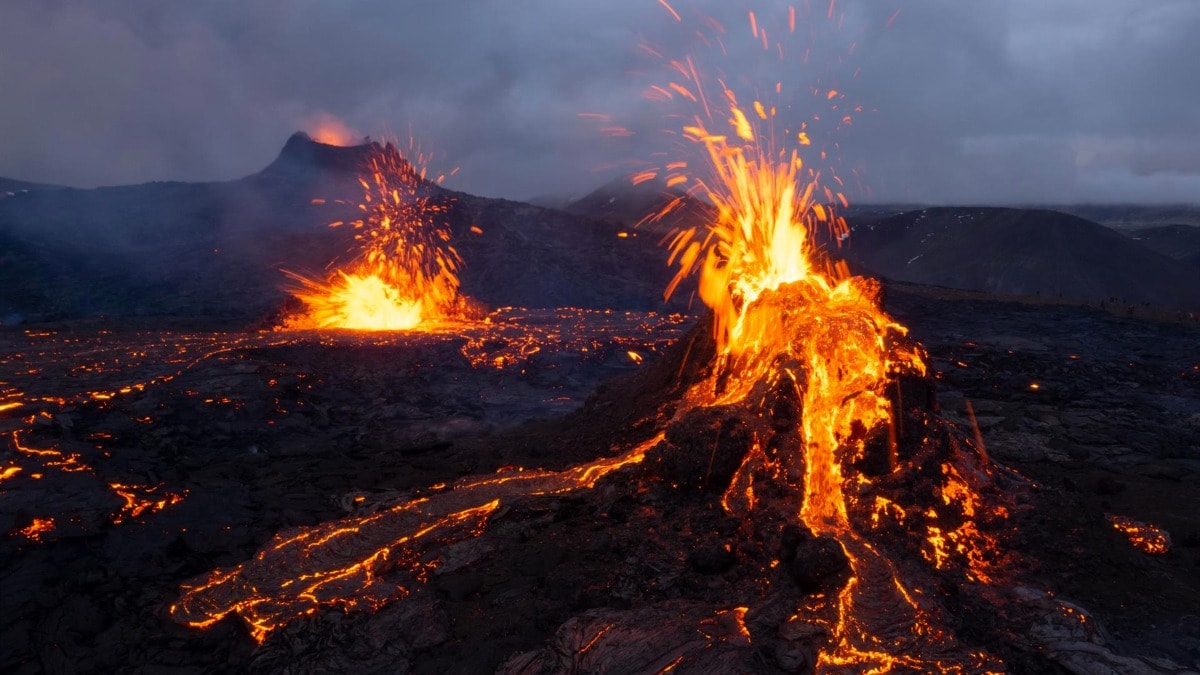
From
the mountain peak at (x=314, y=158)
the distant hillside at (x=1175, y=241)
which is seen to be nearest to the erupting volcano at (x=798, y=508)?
the mountain peak at (x=314, y=158)

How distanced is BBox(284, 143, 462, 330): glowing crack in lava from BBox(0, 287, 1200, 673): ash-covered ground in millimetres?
4666

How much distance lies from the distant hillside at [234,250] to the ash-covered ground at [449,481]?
17.8 m

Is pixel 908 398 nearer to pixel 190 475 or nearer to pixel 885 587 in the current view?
pixel 885 587

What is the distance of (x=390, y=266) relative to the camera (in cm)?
3809

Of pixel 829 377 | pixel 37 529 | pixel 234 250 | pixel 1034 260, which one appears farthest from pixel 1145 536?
pixel 1034 260

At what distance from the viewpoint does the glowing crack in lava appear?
2295 cm

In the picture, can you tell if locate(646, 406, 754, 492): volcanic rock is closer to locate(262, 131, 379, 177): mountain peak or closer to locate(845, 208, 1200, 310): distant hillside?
locate(845, 208, 1200, 310): distant hillside

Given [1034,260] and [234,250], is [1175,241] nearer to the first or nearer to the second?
[1034,260]

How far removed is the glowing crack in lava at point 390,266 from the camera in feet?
75.3

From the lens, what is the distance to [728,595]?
5.42m

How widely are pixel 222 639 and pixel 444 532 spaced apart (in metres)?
2.22

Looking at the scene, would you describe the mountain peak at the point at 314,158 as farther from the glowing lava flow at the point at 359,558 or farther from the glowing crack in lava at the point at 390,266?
the glowing lava flow at the point at 359,558

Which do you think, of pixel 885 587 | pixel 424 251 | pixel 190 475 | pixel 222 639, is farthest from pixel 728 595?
pixel 424 251

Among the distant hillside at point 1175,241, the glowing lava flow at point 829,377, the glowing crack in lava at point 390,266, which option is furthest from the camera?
the distant hillside at point 1175,241
